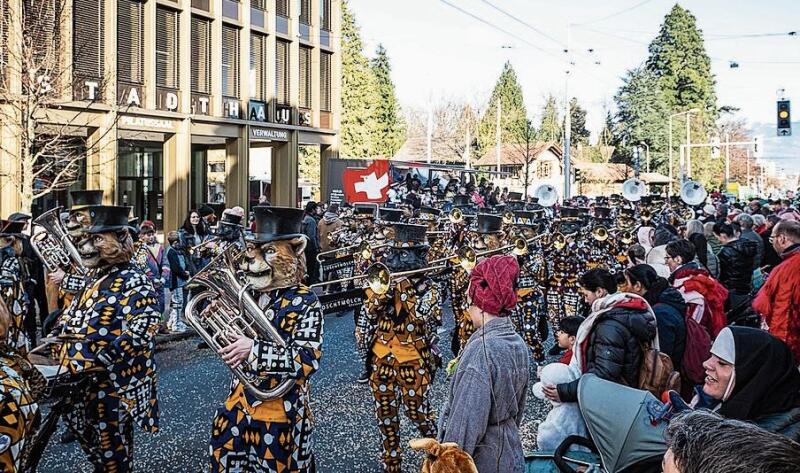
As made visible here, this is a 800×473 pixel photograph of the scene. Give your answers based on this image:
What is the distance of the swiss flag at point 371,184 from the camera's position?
12047mm

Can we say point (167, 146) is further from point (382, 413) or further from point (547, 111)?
point (547, 111)

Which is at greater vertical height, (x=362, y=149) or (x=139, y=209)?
(x=362, y=149)

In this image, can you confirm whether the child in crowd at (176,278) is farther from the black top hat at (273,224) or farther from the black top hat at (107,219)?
the black top hat at (273,224)

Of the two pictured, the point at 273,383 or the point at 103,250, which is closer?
the point at 273,383

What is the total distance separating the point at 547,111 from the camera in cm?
7488

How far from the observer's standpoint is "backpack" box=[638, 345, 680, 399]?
14.4ft

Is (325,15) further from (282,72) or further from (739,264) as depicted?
(739,264)

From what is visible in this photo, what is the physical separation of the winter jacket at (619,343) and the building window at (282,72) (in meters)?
26.1

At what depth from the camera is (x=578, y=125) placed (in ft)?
267

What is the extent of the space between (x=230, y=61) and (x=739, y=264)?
21.7 m

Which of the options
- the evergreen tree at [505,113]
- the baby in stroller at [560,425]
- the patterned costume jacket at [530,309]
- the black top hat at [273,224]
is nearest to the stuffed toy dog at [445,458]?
the baby in stroller at [560,425]

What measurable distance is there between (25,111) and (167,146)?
10378 millimetres

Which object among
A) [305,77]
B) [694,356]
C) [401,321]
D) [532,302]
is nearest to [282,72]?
[305,77]

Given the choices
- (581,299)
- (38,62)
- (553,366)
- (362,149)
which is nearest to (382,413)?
(553,366)
